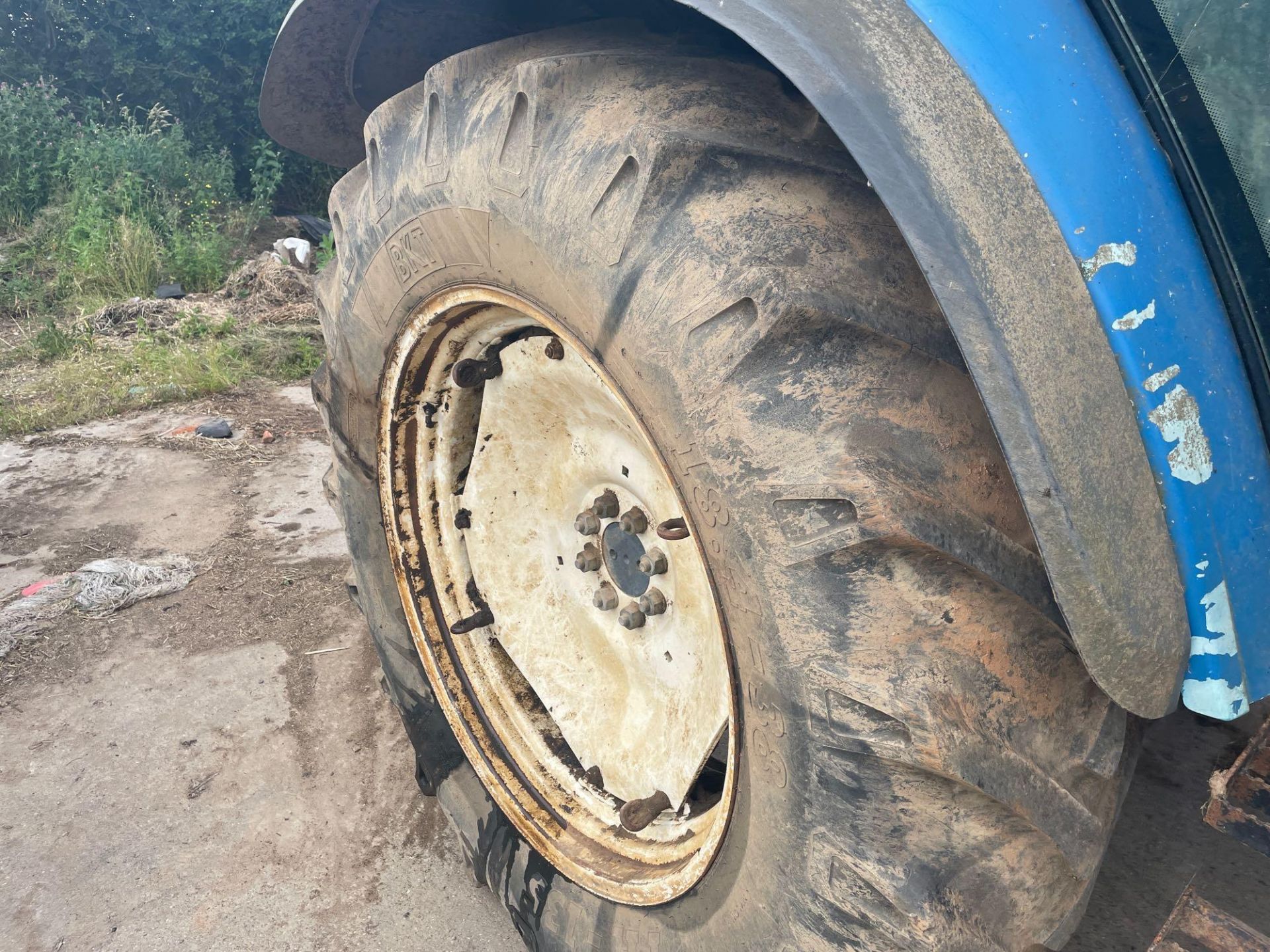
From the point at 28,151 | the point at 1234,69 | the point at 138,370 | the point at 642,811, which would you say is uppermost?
the point at 1234,69

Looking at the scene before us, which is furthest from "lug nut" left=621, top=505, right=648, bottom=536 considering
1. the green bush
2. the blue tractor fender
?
the green bush

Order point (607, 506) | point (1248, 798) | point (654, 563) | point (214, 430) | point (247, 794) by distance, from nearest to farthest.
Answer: point (1248, 798)
point (654, 563)
point (607, 506)
point (247, 794)
point (214, 430)

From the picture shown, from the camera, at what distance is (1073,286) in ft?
2.50

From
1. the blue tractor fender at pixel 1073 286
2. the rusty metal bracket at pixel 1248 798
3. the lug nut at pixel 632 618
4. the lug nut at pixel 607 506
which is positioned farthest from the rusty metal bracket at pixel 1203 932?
the lug nut at pixel 607 506

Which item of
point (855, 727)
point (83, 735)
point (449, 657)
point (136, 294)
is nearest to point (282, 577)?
point (83, 735)

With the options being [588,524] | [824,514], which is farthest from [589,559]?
[824,514]

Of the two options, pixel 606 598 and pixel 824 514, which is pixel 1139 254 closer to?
pixel 824 514

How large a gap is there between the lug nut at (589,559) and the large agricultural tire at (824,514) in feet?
1.91

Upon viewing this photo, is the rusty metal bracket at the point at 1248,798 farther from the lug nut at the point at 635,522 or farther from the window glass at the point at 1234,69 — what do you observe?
the lug nut at the point at 635,522

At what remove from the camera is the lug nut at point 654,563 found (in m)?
1.50

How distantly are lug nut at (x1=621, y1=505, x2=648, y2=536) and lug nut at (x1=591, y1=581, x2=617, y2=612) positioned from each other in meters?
0.14

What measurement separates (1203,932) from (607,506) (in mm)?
1031

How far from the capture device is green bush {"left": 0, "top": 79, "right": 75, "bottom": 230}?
7320 mm

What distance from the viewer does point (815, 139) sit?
1040 mm
